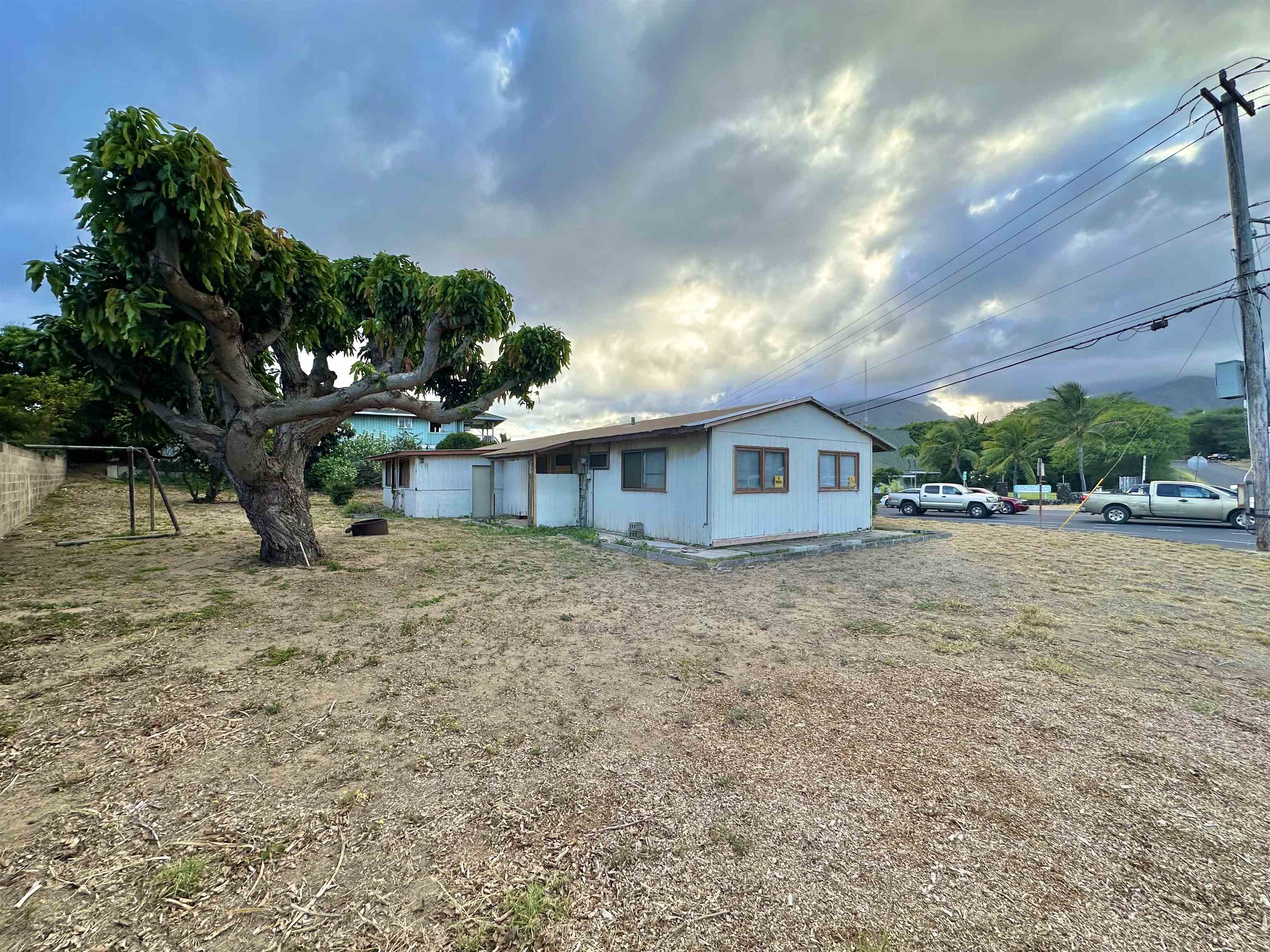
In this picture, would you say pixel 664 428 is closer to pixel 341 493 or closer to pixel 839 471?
pixel 839 471

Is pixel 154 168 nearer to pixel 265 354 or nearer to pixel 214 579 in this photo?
pixel 265 354

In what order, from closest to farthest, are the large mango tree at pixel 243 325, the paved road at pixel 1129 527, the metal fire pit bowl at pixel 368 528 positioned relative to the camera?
1. the large mango tree at pixel 243 325
2. the metal fire pit bowl at pixel 368 528
3. the paved road at pixel 1129 527

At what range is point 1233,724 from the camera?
3.31 metres

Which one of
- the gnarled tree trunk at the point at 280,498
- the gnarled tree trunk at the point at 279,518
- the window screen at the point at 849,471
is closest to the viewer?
the gnarled tree trunk at the point at 280,498

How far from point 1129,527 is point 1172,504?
5.37ft

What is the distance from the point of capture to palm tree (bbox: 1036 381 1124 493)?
3412 cm

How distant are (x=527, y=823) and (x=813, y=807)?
4.73ft

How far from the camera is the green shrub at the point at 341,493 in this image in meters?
19.7

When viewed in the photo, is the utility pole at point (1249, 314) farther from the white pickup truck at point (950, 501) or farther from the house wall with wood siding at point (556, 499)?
the house wall with wood siding at point (556, 499)

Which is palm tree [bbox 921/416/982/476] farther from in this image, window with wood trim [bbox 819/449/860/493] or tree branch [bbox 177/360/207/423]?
tree branch [bbox 177/360/207/423]

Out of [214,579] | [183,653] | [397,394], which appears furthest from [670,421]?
[183,653]

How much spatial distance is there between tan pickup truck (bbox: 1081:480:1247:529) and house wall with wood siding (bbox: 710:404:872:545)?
12418 mm

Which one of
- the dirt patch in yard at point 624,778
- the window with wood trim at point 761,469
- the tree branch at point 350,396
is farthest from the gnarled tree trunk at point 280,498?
the window with wood trim at point 761,469

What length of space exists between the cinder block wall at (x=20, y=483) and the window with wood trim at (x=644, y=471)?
1187cm
